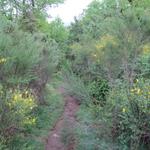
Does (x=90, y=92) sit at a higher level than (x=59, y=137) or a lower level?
higher

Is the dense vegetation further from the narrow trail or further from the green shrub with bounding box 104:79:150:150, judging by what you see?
the narrow trail

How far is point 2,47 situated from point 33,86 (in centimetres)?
586

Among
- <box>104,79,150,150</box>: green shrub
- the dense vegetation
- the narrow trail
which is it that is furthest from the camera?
the narrow trail

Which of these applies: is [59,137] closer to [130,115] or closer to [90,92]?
[90,92]

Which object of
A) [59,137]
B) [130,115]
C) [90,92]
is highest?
[90,92]

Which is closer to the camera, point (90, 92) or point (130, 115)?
point (130, 115)

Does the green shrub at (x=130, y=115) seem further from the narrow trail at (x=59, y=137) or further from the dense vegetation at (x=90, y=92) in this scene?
the narrow trail at (x=59, y=137)

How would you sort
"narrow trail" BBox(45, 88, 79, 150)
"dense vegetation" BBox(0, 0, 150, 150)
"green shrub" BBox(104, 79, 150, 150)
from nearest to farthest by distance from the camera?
"green shrub" BBox(104, 79, 150, 150) → "dense vegetation" BBox(0, 0, 150, 150) → "narrow trail" BBox(45, 88, 79, 150)

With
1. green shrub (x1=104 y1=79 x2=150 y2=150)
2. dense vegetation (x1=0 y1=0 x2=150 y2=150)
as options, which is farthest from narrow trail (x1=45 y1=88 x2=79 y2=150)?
green shrub (x1=104 y1=79 x2=150 y2=150)

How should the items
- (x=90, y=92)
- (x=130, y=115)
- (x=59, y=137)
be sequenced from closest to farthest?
(x=130, y=115) → (x=90, y=92) → (x=59, y=137)

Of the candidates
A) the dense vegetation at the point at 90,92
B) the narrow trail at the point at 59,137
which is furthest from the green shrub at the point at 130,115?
the narrow trail at the point at 59,137

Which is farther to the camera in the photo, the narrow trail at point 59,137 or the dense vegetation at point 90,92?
the narrow trail at point 59,137

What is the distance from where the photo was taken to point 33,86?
15352 millimetres

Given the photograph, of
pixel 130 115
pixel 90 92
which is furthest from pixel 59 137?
pixel 130 115
